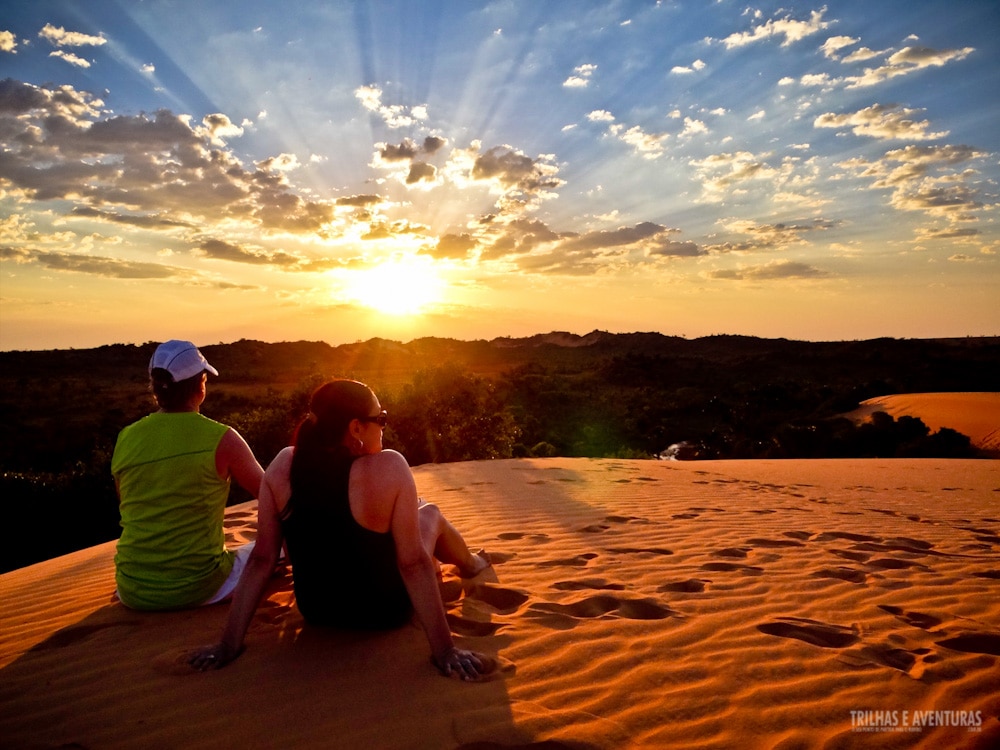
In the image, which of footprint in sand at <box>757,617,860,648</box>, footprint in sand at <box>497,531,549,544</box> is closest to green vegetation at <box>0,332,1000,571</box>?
footprint in sand at <box>497,531,549,544</box>

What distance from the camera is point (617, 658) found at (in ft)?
9.95

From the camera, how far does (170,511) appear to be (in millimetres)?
3404

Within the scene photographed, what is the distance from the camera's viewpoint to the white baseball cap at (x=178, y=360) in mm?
3289

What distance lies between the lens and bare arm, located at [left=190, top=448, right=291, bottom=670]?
9.70 ft

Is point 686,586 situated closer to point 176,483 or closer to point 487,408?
point 176,483

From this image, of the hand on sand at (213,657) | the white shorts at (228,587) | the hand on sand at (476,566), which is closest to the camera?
the hand on sand at (213,657)

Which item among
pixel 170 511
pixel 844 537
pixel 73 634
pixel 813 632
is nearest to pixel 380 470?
pixel 170 511

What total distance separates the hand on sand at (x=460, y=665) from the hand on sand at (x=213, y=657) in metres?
0.97

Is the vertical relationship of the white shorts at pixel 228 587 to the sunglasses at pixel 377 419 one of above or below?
below

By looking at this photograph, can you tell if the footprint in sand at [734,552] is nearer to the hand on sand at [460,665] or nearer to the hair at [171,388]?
the hand on sand at [460,665]

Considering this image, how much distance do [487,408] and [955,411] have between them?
14261 millimetres

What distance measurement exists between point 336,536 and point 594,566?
2253 millimetres

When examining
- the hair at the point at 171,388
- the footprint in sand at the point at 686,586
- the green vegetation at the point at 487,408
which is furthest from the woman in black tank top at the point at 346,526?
the green vegetation at the point at 487,408

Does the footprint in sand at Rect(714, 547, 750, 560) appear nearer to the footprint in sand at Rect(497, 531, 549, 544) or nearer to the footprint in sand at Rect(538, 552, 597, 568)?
the footprint in sand at Rect(538, 552, 597, 568)
